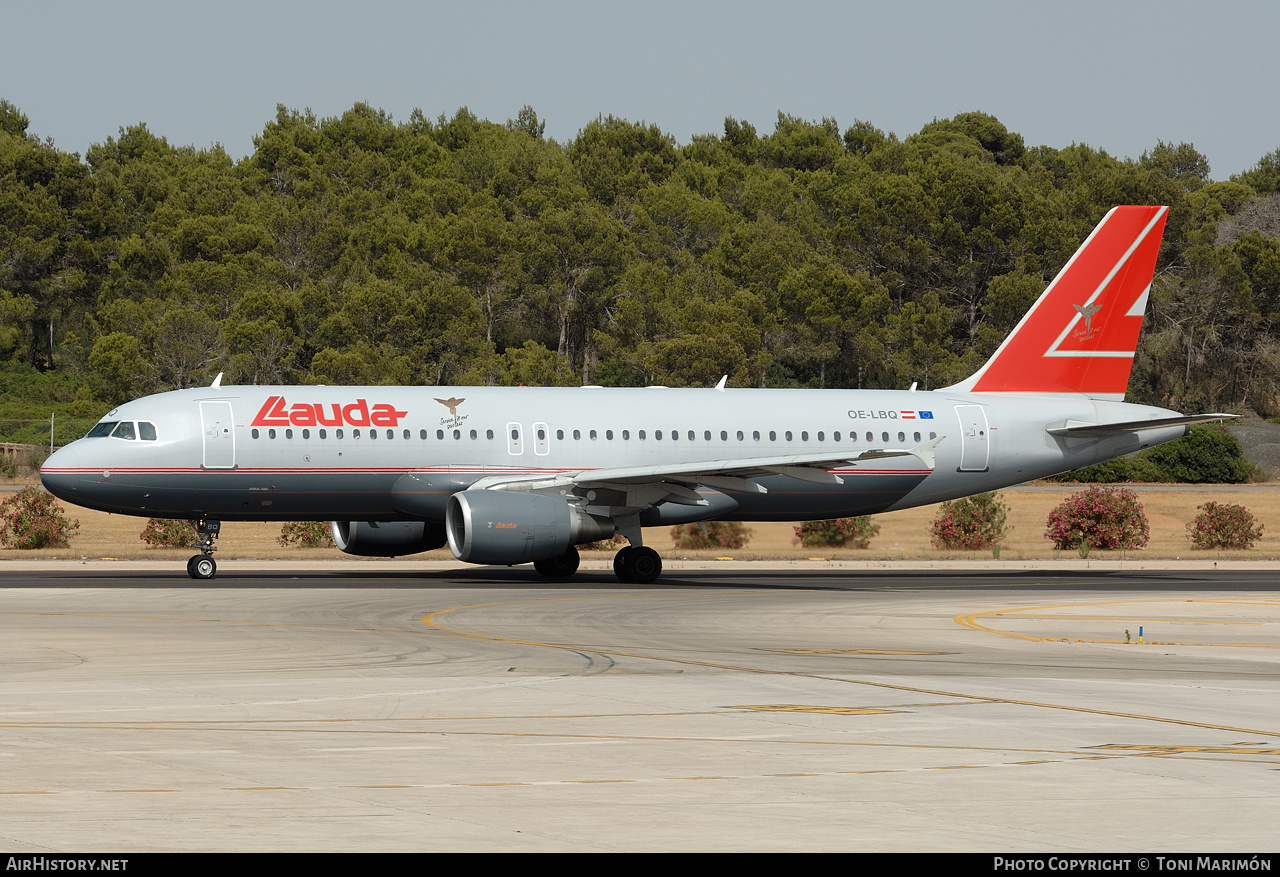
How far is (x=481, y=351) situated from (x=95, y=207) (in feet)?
110

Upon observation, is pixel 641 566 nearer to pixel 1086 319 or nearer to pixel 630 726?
pixel 1086 319

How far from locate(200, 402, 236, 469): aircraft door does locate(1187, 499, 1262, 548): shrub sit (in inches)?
1193

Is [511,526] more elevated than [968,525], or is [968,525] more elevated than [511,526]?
[511,526]

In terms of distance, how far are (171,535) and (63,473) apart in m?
12.1

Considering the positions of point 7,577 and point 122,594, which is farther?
point 7,577

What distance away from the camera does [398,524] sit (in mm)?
35812

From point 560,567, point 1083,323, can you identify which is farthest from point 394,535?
point 1083,323

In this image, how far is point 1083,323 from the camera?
129 feet

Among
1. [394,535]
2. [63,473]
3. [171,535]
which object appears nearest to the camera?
[63,473]

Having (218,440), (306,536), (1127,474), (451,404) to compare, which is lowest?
(306,536)

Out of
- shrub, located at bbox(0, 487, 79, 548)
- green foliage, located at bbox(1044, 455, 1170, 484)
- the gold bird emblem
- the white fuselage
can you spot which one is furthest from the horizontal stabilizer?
green foliage, located at bbox(1044, 455, 1170, 484)

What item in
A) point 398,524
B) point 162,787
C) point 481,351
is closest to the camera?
point 162,787
